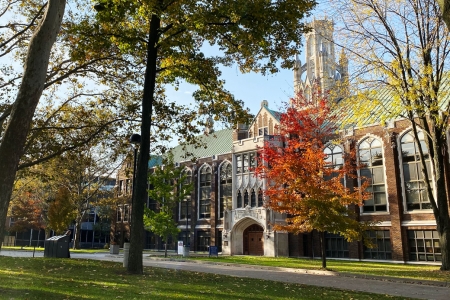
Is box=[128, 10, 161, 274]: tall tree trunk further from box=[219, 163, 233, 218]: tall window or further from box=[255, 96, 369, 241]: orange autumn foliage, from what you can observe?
box=[219, 163, 233, 218]: tall window

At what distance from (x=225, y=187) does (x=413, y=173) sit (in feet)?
63.8

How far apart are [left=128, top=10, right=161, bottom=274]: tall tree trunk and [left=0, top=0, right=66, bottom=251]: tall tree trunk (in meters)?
6.90

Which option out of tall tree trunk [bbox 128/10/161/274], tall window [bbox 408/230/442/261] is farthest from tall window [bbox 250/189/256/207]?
tall tree trunk [bbox 128/10/161/274]

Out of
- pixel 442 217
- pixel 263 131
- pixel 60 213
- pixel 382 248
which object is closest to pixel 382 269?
pixel 442 217

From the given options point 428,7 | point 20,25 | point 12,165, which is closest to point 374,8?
point 428,7

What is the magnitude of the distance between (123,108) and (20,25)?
5.54 m

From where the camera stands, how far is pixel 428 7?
17500mm

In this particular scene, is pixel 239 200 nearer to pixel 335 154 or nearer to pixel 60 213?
pixel 335 154

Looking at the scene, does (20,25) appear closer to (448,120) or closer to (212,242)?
Result: (448,120)

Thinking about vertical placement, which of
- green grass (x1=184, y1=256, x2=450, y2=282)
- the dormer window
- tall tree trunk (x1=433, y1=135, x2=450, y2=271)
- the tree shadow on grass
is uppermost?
the dormer window

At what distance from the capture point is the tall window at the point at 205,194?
4425 centimetres

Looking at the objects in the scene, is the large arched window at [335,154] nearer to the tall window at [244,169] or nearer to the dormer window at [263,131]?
the dormer window at [263,131]

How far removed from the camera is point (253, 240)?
3822cm

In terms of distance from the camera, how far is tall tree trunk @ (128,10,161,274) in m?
13.5
